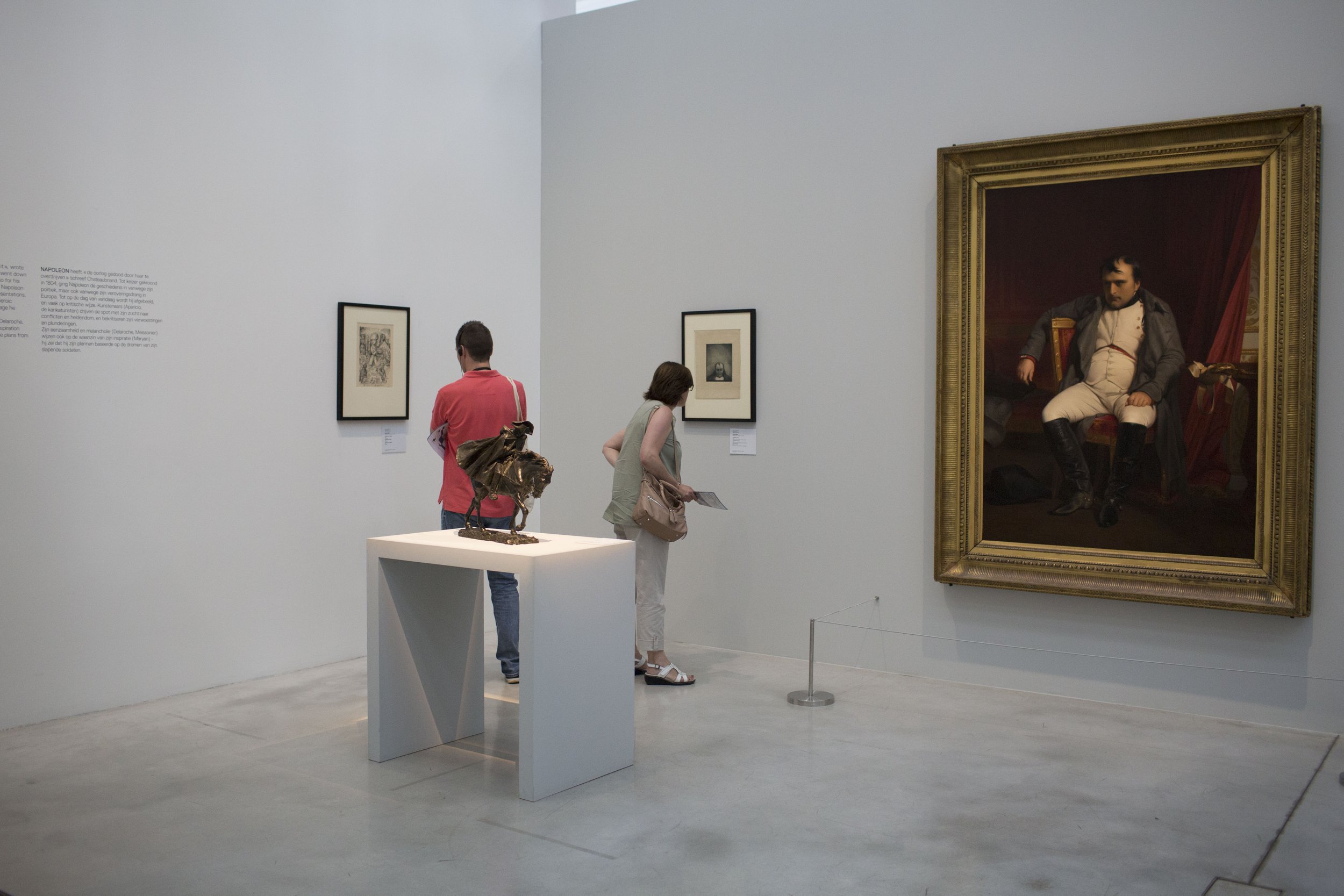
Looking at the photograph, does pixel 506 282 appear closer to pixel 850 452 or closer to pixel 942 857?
pixel 850 452

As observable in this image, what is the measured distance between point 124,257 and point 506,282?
282cm

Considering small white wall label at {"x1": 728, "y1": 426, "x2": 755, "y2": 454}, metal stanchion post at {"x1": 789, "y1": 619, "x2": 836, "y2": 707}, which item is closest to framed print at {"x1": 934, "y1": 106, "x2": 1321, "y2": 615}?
metal stanchion post at {"x1": 789, "y1": 619, "x2": 836, "y2": 707}

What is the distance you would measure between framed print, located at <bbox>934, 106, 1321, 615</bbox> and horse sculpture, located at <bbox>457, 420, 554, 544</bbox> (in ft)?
8.82

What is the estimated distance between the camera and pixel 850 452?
22.8 feet

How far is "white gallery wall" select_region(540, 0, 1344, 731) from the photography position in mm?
5695

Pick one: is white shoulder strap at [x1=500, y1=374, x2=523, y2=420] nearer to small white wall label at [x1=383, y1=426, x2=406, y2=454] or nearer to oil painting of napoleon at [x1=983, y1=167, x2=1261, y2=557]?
small white wall label at [x1=383, y1=426, x2=406, y2=454]

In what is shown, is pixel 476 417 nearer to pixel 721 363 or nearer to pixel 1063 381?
pixel 721 363

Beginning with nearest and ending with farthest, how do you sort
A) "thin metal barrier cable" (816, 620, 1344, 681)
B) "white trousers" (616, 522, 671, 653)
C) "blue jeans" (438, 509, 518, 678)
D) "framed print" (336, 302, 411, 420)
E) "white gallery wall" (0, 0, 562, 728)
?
1. "thin metal barrier cable" (816, 620, 1344, 681)
2. "white gallery wall" (0, 0, 562, 728)
3. "blue jeans" (438, 509, 518, 678)
4. "white trousers" (616, 522, 671, 653)
5. "framed print" (336, 302, 411, 420)

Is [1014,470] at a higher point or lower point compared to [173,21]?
lower

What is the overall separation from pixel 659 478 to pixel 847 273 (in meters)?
1.89

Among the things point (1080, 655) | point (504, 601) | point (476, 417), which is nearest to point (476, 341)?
point (476, 417)

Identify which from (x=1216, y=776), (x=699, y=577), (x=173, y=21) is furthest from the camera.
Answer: (x=699, y=577)

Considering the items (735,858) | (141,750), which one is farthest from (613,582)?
(141,750)

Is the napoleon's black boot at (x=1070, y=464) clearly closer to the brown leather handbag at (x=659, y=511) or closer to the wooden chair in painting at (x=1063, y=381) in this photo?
the wooden chair in painting at (x=1063, y=381)
